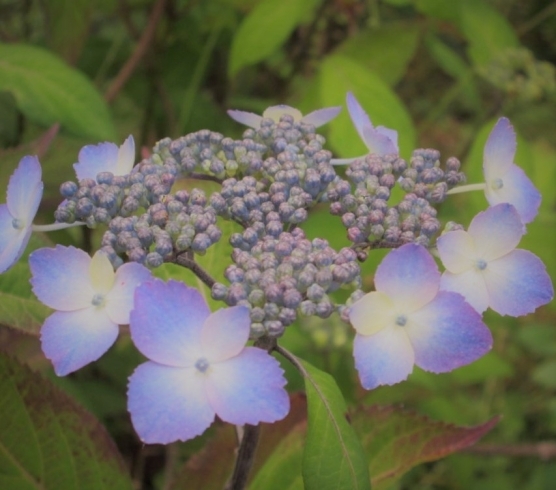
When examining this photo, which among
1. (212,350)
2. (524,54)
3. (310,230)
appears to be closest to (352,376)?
(310,230)

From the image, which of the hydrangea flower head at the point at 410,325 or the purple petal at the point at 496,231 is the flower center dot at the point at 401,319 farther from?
the purple petal at the point at 496,231

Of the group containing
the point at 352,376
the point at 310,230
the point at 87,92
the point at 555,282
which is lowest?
the point at 352,376

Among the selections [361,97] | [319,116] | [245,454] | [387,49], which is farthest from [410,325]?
[387,49]

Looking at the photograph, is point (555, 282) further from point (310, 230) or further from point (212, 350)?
point (212, 350)

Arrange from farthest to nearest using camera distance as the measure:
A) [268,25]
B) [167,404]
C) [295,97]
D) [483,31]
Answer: [295,97] → [483,31] → [268,25] → [167,404]

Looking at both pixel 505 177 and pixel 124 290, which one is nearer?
pixel 124 290

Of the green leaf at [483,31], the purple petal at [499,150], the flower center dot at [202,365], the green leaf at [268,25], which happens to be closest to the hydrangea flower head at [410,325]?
the flower center dot at [202,365]

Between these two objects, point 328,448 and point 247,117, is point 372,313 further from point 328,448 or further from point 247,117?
point 247,117
